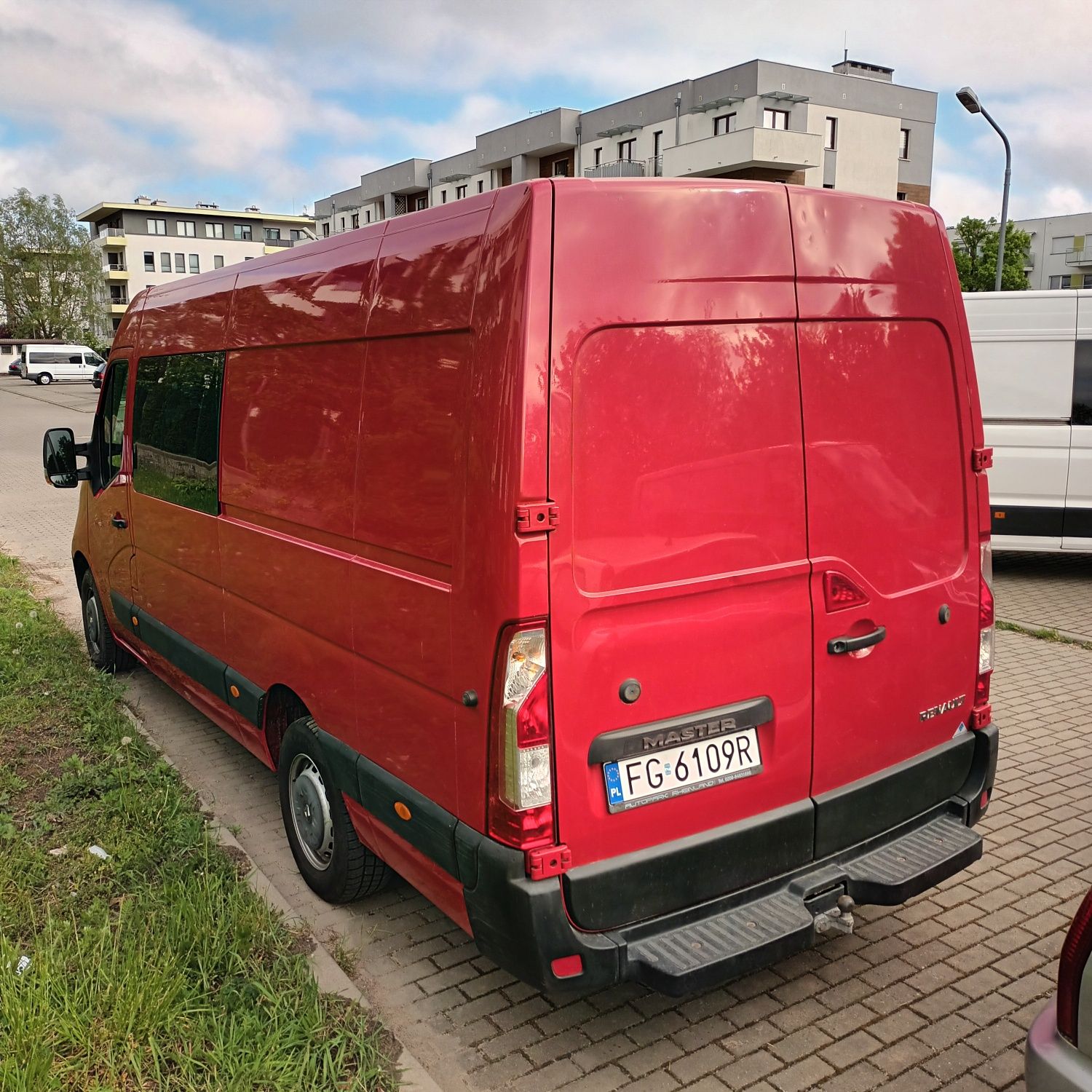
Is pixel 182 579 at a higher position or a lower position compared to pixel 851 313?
lower

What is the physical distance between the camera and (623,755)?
2.94 metres

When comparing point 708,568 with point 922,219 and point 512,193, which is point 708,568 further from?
point 922,219

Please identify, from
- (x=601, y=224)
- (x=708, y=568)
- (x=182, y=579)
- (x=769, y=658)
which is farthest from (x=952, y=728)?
(x=182, y=579)

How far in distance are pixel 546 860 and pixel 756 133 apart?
44689 millimetres

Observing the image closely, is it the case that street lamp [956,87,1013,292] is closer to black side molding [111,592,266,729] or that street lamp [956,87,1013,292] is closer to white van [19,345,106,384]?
black side molding [111,592,266,729]

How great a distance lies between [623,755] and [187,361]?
337 centimetres

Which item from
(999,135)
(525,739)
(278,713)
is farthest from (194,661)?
(999,135)

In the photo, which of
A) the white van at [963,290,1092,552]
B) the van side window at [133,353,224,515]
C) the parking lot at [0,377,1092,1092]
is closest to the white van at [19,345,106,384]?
the white van at [963,290,1092,552]

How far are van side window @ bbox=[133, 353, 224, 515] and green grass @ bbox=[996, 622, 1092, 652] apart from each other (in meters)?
6.51

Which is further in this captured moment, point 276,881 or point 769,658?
point 276,881

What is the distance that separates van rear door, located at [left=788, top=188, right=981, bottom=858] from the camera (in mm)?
3256

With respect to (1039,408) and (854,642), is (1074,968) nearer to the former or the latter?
(854,642)

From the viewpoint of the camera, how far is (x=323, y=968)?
364 centimetres

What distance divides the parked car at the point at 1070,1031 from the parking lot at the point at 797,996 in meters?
1.03
